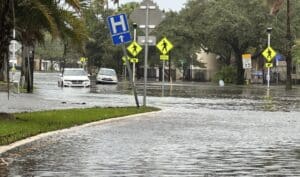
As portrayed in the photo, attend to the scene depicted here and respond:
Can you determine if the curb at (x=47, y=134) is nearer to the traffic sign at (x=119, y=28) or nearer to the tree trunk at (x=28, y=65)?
the traffic sign at (x=119, y=28)

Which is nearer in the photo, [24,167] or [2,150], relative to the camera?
[24,167]

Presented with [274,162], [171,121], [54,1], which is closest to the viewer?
[274,162]

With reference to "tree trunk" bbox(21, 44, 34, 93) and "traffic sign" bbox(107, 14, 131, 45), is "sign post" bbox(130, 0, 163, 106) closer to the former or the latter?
"traffic sign" bbox(107, 14, 131, 45)

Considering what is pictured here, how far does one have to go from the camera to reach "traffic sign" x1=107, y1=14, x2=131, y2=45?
21.3m

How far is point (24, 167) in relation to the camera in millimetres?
9758

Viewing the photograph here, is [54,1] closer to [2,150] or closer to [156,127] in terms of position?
[156,127]

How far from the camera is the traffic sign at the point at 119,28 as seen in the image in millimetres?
21266

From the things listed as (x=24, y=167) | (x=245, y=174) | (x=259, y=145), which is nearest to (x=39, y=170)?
(x=24, y=167)

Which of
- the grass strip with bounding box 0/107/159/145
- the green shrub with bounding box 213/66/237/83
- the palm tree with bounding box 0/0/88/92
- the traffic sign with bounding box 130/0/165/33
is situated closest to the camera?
the grass strip with bounding box 0/107/159/145

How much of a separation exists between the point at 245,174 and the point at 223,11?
56.6 metres

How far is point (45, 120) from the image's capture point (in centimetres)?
1692

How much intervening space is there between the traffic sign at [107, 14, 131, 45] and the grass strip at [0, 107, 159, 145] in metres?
2.24

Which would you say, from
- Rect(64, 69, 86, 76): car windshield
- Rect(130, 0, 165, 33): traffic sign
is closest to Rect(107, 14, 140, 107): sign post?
Rect(130, 0, 165, 33): traffic sign

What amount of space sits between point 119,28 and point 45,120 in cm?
550
